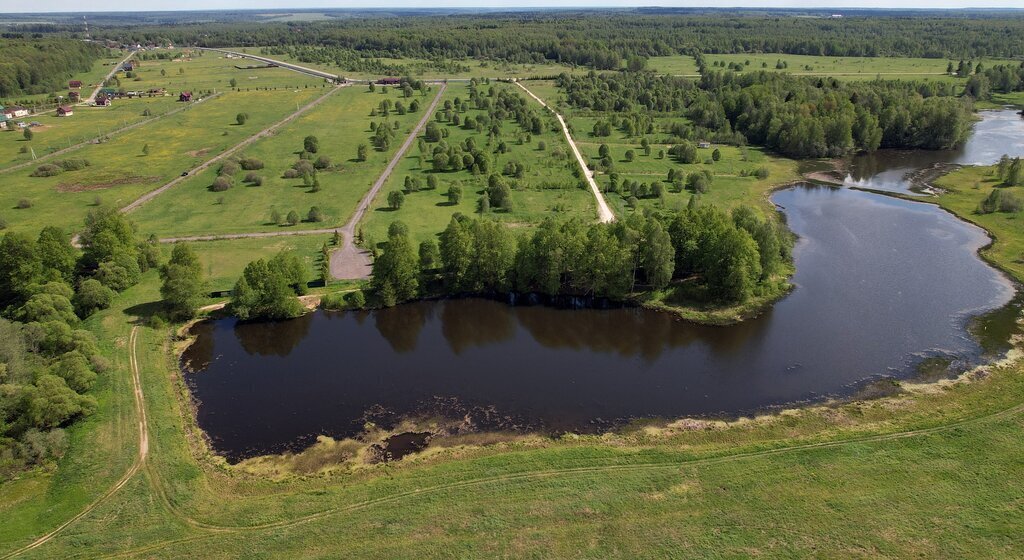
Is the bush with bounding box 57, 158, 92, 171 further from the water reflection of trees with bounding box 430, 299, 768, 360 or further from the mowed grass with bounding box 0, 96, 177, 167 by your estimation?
the water reflection of trees with bounding box 430, 299, 768, 360

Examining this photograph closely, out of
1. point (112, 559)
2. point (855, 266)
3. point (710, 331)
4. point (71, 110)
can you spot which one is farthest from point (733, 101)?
point (71, 110)

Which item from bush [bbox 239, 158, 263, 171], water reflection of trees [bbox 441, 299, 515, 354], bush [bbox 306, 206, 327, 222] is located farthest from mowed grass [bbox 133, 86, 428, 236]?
water reflection of trees [bbox 441, 299, 515, 354]

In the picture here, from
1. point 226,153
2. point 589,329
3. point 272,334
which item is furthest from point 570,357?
point 226,153

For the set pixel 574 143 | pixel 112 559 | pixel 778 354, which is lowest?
pixel 112 559

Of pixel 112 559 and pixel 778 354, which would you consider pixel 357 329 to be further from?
pixel 778 354

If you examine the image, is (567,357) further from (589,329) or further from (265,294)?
(265,294)

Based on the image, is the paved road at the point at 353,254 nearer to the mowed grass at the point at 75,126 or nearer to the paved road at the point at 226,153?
the paved road at the point at 226,153
